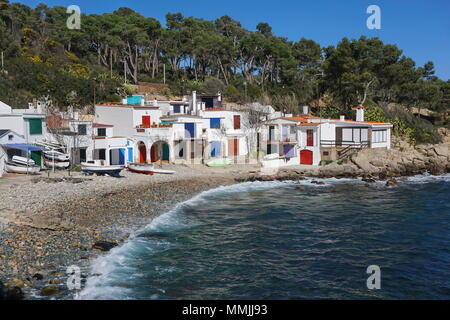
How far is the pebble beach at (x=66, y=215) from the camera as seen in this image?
53.6ft

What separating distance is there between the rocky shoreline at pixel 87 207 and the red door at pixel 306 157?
300cm

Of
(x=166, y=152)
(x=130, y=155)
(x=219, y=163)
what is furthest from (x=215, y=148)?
(x=130, y=155)

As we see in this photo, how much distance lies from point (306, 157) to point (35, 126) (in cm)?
2803

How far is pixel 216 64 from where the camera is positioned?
82.4 metres

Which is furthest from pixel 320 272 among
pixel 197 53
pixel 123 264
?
pixel 197 53

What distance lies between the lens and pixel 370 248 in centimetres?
2169

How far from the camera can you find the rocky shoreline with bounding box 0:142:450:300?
53.5ft

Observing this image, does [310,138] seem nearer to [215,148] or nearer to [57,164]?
[215,148]

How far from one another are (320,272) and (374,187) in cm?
2327

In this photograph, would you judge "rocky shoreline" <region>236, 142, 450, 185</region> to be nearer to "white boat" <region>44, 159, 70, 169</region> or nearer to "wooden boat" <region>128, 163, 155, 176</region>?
"wooden boat" <region>128, 163, 155, 176</region>

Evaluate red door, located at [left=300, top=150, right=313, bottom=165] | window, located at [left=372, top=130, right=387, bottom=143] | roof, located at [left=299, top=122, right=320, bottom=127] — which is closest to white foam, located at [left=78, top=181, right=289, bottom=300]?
red door, located at [left=300, top=150, right=313, bottom=165]

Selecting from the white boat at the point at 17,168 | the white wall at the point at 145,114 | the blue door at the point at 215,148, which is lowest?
the white boat at the point at 17,168

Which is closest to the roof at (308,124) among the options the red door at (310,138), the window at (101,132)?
the red door at (310,138)

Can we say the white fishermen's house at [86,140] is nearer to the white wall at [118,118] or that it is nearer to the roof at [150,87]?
the white wall at [118,118]
